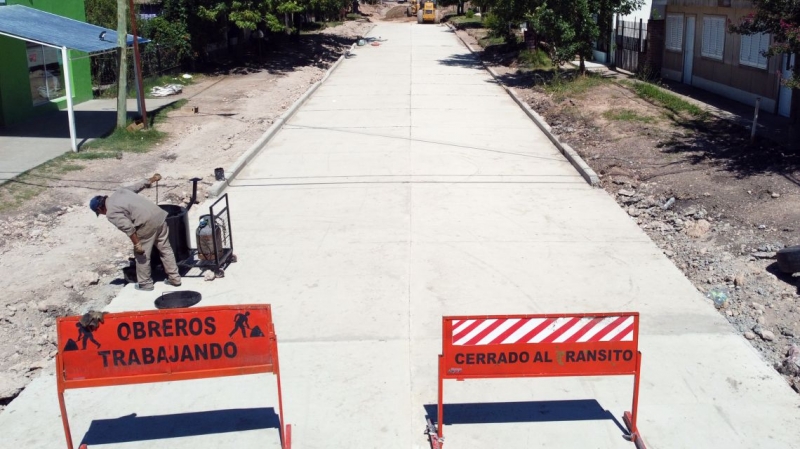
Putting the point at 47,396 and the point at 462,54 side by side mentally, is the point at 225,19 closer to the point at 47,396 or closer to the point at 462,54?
the point at 462,54

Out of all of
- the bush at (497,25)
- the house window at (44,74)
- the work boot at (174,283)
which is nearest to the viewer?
the work boot at (174,283)

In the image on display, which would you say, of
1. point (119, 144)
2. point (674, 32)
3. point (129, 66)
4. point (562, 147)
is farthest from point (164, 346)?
point (674, 32)

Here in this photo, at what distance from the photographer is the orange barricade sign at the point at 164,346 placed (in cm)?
610

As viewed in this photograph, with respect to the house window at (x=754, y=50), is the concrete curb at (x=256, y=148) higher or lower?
lower

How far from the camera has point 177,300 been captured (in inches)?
368

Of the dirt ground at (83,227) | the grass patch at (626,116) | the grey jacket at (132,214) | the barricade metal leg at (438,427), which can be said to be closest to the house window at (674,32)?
the grass patch at (626,116)

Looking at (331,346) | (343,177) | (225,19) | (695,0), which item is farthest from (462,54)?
(331,346)

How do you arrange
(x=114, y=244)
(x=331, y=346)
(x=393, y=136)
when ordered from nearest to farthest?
(x=331, y=346) → (x=114, y=244) → (x=393, y=136)

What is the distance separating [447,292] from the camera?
31.8 ft

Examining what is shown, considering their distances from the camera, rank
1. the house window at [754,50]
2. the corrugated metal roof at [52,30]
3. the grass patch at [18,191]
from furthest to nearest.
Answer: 1. the house window at [754,50]
2. the corrugated metal roof at [52,30]
3. the grass patch at [18,191]

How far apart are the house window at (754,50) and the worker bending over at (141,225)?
52.0 feet

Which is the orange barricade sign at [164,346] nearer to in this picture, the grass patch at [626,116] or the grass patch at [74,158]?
the grass patch at [74,158]

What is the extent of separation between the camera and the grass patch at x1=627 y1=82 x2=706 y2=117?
1932 cm

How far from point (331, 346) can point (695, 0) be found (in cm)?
1958
